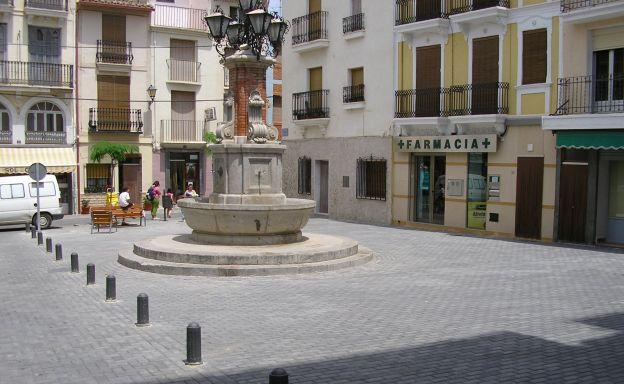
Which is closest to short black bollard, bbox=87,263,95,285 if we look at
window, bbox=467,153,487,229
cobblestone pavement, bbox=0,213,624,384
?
cobblestone pavement, bbox=0,213,624,384

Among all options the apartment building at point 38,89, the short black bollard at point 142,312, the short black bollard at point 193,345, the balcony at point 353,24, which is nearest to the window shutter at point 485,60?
the balcony at point 353,24

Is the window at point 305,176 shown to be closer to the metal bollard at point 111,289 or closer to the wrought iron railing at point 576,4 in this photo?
the wrought iron railing at point 576,4

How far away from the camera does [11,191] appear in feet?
77.0

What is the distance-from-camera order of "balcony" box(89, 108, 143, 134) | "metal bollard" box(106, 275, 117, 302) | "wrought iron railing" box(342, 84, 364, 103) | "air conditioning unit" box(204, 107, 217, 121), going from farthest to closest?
"air conditioning unit" box(204, 107, 217, 121), "balcony" box(89, 108, 143, 134), "wrought iron railing" box(342, 84, 364, 103), "metal bollard" box(106, 275, 117, 302)

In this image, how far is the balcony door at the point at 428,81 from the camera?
2231 centimetres

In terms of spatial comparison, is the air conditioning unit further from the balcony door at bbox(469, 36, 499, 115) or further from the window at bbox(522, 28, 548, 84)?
the window at bbox(522, 28, 548, 84)

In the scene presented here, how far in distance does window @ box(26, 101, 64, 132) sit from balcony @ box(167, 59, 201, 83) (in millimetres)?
6101

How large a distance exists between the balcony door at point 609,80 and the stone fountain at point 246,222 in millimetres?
7912

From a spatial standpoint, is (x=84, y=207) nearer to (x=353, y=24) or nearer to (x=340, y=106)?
(x=340, y=106)

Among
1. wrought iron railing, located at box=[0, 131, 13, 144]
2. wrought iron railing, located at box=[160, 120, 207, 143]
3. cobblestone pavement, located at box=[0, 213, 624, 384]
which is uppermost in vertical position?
wrought iron railing, located at box=[160, 120, 207, 143]

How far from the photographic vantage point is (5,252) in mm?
17469

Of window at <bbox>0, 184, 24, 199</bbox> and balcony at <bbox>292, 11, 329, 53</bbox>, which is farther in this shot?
balcony at <bbox>292, 11, 329, 53</bbox>

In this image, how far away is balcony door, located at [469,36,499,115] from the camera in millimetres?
20250


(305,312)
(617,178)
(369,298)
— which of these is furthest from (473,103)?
(305,312)
